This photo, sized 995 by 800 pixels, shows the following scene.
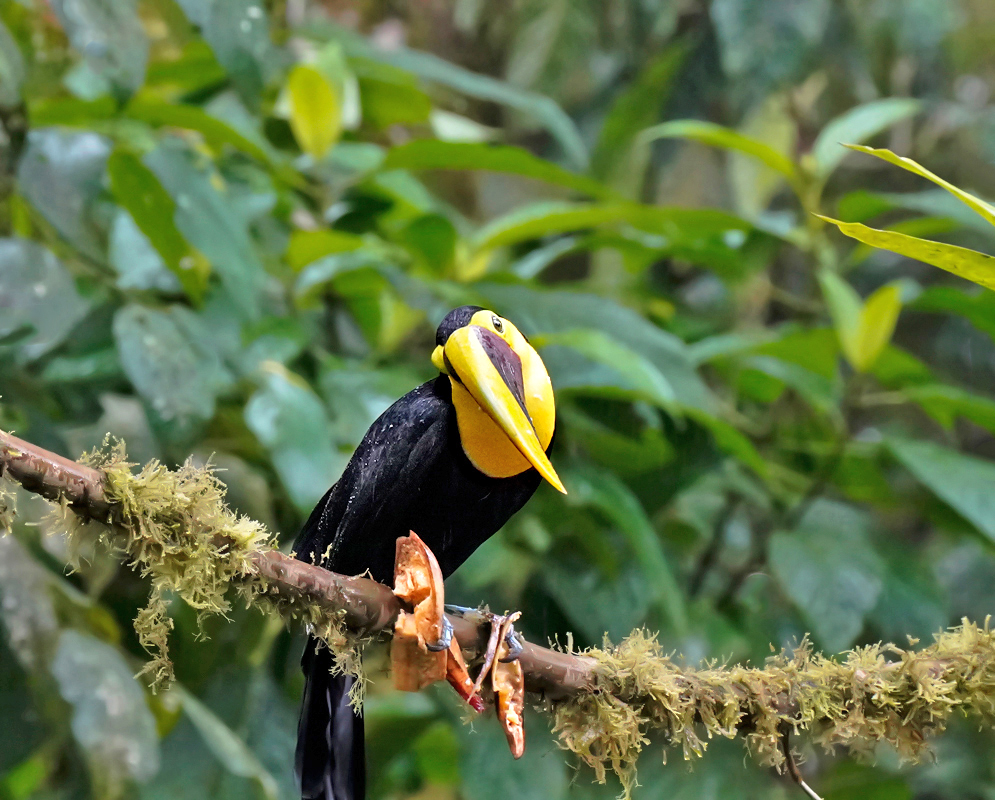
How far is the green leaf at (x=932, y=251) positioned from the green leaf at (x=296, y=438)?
0.64m

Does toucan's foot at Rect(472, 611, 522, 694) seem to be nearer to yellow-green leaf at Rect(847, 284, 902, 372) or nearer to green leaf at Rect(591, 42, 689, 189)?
yellow-green leaf at Rect(847, 284, 902, 372)

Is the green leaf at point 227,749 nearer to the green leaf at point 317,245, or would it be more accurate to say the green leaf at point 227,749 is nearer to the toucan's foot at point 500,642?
the toucan's foot at point 500,642

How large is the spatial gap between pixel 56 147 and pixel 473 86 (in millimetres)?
629

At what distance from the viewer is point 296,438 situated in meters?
1.05

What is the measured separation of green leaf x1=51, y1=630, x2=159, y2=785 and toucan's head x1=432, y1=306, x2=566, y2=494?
48cm

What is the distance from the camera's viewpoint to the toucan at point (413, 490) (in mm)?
729

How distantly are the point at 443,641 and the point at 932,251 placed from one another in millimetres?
395

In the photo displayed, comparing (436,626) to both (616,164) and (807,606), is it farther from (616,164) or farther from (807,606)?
(616,164)

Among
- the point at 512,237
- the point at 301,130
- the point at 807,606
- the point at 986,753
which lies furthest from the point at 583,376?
the point at 986,753

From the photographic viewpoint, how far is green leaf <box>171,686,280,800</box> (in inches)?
40.0

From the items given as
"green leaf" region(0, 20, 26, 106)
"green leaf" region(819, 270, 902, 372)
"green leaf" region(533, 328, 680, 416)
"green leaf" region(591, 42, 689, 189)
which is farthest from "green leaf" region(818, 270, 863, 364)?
"green leaf" region(0, 20, 26, 106)

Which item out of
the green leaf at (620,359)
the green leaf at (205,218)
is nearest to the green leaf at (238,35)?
the green leaf at (205,218)

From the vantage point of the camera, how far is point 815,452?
1.52 meters

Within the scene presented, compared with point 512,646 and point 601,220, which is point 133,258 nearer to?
point 601,220
